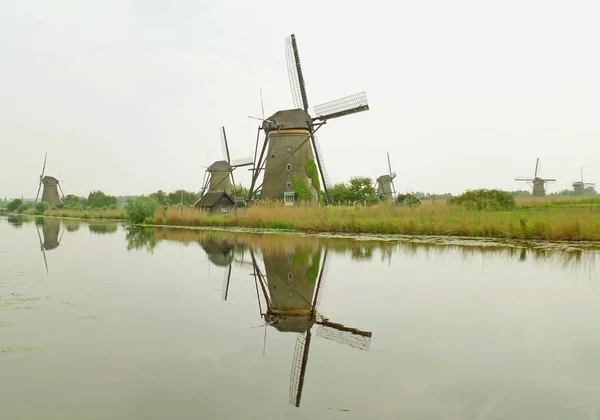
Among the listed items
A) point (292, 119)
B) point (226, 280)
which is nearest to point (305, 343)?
point (226, 280)

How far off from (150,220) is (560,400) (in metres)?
30.2

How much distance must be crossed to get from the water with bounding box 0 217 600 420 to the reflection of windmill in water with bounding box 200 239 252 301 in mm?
143

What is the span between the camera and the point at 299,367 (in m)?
4.13

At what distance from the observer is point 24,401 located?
338cm

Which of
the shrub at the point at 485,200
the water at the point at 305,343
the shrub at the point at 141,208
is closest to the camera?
the water at the point at 305,343

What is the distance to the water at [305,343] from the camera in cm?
337

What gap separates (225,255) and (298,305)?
6.43 metres

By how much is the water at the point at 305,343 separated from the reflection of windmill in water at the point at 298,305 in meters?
0.03

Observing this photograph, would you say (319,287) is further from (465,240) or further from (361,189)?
(361,189)

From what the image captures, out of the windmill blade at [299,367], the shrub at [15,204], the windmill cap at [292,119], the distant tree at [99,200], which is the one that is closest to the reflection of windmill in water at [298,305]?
the windmill blade at [299,367]

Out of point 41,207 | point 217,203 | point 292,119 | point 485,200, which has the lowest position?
point 485,200

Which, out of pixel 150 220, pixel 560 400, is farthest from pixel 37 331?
pixel 150 220

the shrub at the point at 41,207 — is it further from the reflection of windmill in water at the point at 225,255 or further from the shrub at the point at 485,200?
the reflection of windmill in water at the point at 225,255

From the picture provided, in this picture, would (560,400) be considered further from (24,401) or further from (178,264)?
(178,264)
